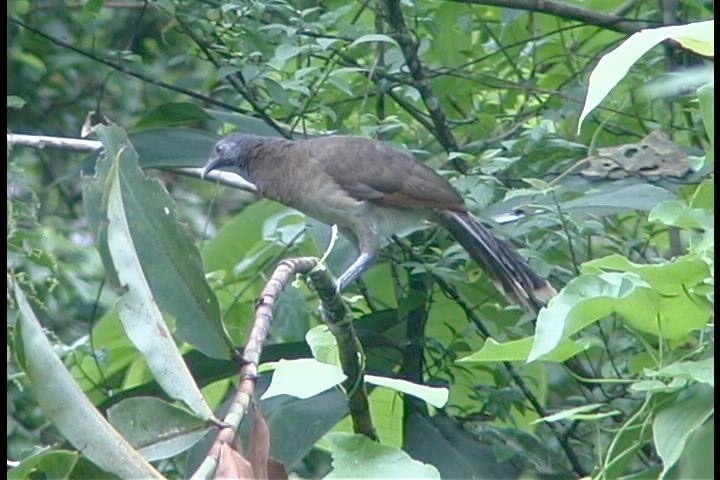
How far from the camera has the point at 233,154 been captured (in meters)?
3.01

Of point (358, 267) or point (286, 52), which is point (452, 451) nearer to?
point (358, 267)

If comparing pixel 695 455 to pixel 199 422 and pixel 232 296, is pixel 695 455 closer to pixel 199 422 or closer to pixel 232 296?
pixel 199 422

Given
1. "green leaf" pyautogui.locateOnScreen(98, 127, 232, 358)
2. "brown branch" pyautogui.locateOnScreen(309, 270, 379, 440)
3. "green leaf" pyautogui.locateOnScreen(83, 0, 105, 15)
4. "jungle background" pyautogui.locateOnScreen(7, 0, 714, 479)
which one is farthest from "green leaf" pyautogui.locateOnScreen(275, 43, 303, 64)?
"green leaf" pyautogui.locateOnScreen(98, 127, 232, 358)

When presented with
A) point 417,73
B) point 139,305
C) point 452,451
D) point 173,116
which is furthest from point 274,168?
point 139,305

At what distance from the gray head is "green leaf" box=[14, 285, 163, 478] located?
1.82 m

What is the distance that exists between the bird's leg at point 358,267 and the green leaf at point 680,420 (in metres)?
1.30

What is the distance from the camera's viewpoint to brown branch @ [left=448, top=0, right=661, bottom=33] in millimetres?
2551

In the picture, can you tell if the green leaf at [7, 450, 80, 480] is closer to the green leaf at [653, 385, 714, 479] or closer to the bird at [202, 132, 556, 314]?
the green leaf at [653, 385, 714, 479]

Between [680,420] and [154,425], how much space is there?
15.3 inches

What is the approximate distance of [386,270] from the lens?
2.64 m

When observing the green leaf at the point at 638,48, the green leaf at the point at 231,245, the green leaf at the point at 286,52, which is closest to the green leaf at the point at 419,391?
the green leaf at the point at 638,48

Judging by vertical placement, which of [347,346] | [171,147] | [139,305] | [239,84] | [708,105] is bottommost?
[171,147]

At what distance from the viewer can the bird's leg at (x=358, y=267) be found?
237 centimetres

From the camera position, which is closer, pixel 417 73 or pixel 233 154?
pixel 417 73
